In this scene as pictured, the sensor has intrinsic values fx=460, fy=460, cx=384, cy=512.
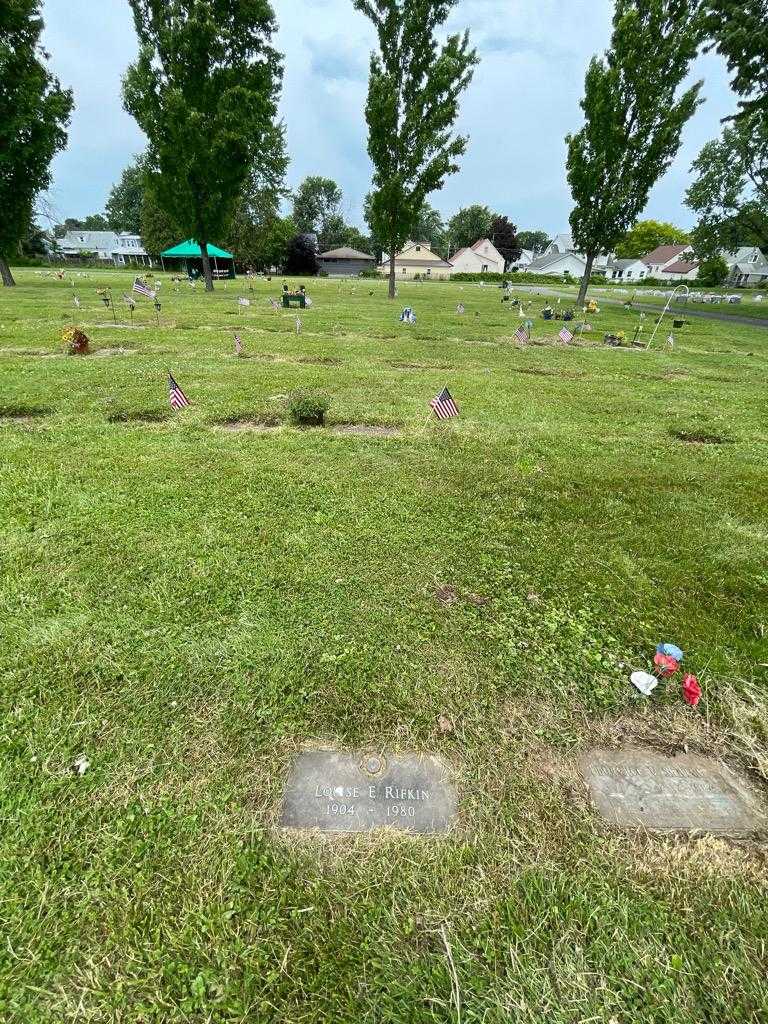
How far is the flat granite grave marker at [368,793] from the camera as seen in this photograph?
1.90 metres

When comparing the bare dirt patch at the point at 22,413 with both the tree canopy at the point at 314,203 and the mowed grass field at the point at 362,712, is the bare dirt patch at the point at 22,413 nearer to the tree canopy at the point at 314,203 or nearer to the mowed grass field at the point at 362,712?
the mowed grass field at the point at 362,712

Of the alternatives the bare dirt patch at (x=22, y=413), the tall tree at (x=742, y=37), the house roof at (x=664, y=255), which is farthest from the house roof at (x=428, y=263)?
the bare dirt patch at (x=22, y=413)

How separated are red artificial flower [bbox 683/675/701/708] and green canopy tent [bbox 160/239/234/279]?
3828 cm

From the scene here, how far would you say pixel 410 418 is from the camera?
22.2ft

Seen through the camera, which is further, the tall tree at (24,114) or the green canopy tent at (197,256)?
the green canopy tent at (197,256)

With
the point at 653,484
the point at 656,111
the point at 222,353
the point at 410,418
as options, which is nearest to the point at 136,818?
the point at 653,484

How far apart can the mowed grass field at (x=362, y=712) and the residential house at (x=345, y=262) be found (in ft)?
254

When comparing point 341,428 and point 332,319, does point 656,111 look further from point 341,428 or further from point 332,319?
point 341,428

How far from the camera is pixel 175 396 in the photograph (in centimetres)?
646

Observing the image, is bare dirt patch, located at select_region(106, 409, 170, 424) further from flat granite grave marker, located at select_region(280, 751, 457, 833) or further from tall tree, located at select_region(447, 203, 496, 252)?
tall tree, located at select_region(447, 203, 496, 252)

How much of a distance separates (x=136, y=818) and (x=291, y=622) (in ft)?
4.05

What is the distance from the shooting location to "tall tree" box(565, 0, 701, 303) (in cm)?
1931

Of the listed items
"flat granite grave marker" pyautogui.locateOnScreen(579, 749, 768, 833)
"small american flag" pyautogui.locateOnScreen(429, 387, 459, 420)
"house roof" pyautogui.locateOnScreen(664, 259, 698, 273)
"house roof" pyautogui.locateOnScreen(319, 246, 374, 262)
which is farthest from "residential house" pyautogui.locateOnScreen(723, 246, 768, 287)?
"flat granite grave marker" pyautogui.locateOnScreen(579, 749, 768, 833)

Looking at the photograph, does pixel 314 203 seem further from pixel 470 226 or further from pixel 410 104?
pixel 410 104
